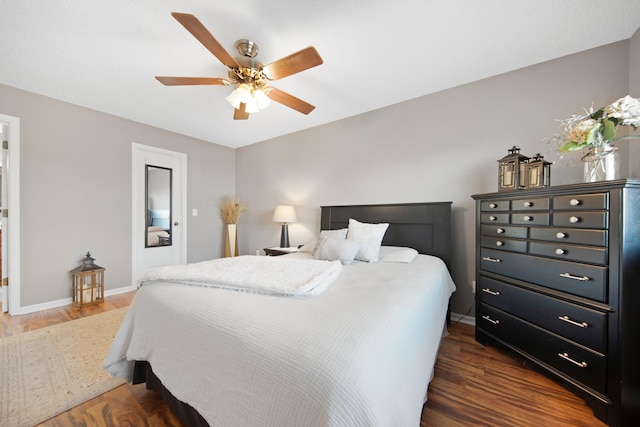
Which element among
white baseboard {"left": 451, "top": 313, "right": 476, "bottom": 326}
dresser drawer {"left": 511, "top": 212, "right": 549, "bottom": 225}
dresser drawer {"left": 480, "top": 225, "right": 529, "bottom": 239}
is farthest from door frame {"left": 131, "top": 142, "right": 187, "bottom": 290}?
dresser drawer {"left": 511, "top": 212, "right": 549, "bottom": 225}

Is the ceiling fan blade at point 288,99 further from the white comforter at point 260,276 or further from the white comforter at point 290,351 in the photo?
the white comforter at point 290,351

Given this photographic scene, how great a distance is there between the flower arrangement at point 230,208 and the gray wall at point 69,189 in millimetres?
1322

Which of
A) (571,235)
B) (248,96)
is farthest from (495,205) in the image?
(248,96)

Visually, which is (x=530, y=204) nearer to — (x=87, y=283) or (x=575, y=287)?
(x=575, y=287)

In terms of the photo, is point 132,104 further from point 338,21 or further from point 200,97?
point 338,21

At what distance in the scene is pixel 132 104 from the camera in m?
2.92

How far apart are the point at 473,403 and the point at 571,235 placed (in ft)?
3.83

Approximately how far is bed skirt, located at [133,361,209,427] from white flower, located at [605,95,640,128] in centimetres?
266

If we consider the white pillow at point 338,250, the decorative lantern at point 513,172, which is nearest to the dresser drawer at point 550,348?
the decorative lantern at point 513,172

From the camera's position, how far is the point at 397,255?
2262mm

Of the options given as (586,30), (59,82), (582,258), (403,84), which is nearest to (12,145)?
(59,82)

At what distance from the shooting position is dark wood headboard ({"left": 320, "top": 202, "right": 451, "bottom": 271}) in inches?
96.7

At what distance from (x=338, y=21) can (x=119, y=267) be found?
392cm

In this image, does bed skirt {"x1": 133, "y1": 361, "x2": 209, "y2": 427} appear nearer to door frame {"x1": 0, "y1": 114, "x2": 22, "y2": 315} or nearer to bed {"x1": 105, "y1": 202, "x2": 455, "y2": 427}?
bed {"x1": 105, "y1": 202, "x2": 455, "y2": 427}
